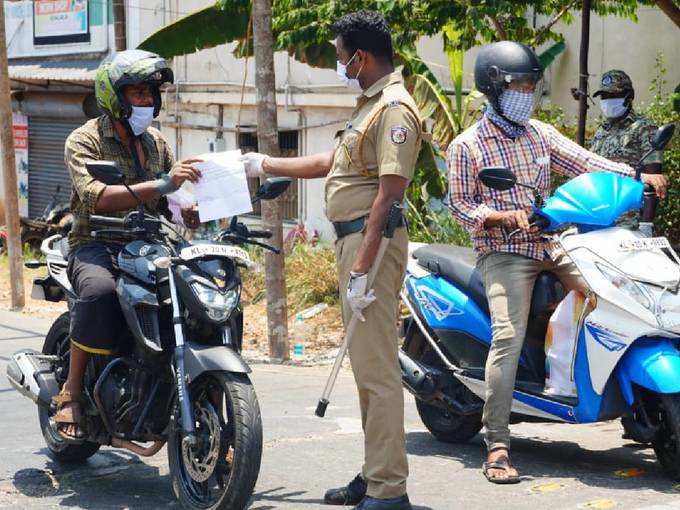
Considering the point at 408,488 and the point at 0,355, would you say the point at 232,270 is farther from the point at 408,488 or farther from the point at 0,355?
the point at 0,355

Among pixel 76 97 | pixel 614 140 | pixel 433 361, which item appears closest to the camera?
pixel 433 361

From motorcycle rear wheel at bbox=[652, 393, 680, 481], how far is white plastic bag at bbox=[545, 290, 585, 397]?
432 mm

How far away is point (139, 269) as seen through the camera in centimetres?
518

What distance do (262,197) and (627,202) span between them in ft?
5.81

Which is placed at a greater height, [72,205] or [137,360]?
[72,205]

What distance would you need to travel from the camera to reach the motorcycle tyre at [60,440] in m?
5.89

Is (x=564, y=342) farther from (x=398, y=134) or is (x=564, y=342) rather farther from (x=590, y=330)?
(x=398, y=134)

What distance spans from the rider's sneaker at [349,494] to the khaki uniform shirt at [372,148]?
123cm

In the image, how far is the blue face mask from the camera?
5.80 meters

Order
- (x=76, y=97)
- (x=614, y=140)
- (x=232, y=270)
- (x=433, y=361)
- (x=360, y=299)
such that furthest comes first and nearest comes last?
(x=76, y=97)
(x=614, y=140)
(x=433, y=361)
(x=232, y=270)
(x=360, y=299)

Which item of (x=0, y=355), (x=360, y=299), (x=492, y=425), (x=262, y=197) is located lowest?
(x=0, y=355)

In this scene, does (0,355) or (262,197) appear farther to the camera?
(0,355)

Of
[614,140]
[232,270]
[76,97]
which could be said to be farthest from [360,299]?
[76,97]

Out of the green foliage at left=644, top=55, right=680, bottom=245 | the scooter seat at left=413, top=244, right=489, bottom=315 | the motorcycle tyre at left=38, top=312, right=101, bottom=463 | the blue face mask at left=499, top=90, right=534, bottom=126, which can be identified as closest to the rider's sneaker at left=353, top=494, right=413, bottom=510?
the scooter seat at left=413, top=244, right=489, bottom=315
